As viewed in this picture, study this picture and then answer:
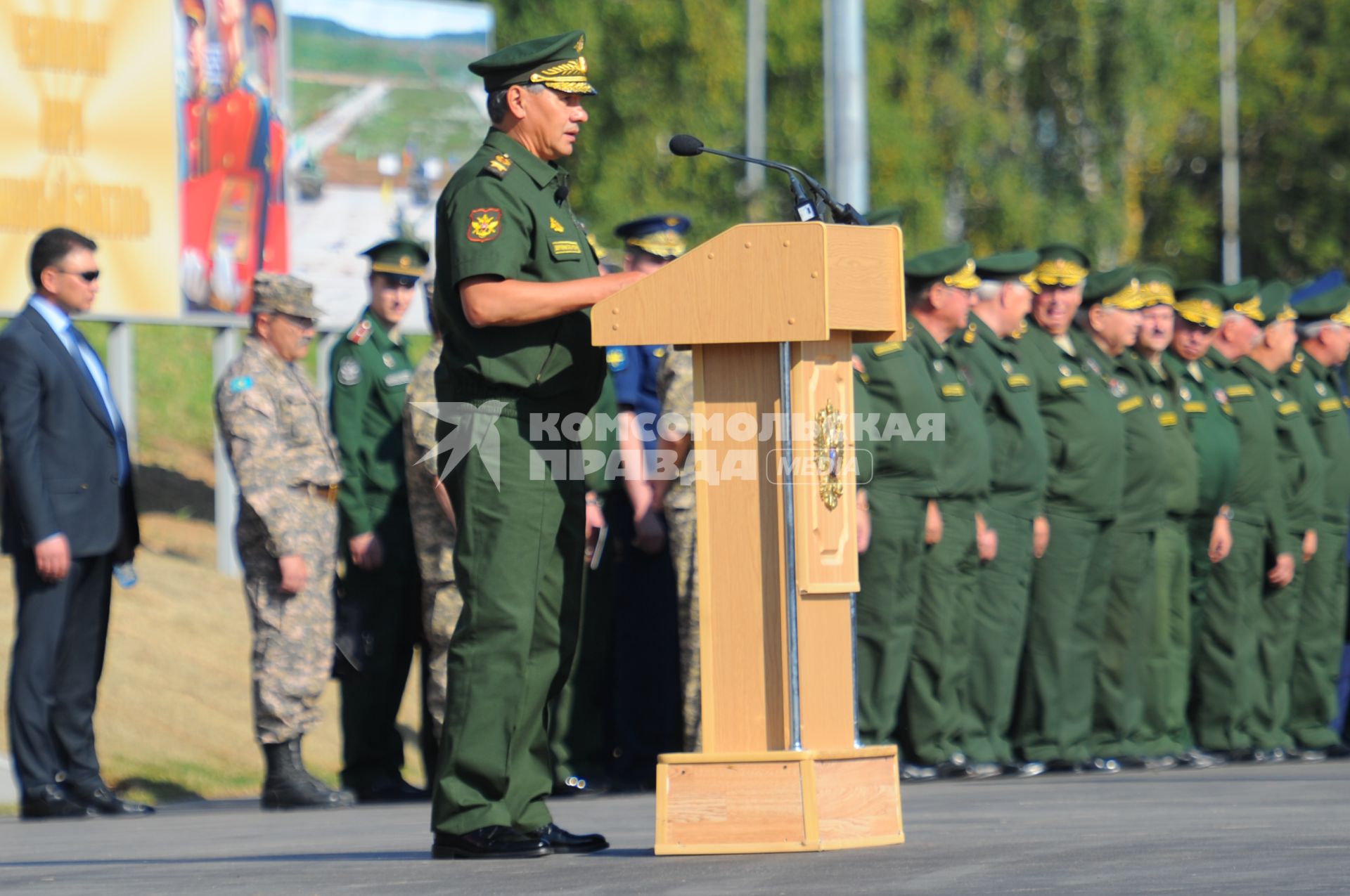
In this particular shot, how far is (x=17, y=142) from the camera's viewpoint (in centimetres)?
1216

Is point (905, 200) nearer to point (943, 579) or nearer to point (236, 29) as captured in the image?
point (236, 29)

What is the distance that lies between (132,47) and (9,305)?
1.77 meters

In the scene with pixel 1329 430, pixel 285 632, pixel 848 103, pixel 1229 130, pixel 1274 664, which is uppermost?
pixel 1229 130

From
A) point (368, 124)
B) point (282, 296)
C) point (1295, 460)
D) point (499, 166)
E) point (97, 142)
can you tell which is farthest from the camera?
point (368, 124)

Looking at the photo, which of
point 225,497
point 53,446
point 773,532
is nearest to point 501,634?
point 773,532

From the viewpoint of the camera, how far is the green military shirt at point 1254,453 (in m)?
10.6

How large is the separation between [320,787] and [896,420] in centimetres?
259

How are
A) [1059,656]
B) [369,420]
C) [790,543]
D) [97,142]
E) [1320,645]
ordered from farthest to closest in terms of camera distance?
[97,142], [1320,645], [1059,656], [369,420], [790,543]

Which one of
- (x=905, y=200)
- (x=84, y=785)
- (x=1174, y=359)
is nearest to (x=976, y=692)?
(x=1174, y=359)

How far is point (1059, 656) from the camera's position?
31.0ft

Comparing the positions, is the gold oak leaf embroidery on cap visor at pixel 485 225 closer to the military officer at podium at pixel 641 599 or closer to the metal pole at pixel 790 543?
the metal pole at pixel 790 543

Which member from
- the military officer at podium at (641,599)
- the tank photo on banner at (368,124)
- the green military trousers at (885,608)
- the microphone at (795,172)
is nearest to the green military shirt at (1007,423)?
the green military trousers at (885,608)

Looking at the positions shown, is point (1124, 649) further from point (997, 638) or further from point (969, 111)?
point (969, 111)

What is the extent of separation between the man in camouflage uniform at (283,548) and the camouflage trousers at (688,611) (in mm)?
1270
